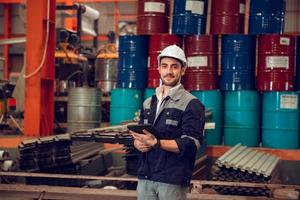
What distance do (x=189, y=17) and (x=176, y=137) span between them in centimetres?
347

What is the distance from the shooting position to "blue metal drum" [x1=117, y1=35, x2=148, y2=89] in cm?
586

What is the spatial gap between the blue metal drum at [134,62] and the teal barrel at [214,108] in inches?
32.9

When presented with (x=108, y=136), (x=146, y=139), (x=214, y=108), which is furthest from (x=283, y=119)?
(x=146, y=139)

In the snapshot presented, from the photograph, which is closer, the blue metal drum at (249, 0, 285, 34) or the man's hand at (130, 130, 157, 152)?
the man's hand at (130, 130, 157, 152)

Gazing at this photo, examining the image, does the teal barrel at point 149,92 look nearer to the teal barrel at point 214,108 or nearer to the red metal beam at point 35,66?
the teal barrel at point 214,108

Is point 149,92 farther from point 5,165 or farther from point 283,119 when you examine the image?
point 5,165

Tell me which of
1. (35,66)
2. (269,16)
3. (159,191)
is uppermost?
(269,16)

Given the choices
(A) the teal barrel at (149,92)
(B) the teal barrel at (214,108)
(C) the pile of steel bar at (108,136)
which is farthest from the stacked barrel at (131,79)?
(C) the pile of steel bar at (108,136)

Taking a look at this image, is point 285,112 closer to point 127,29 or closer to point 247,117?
point 247,117

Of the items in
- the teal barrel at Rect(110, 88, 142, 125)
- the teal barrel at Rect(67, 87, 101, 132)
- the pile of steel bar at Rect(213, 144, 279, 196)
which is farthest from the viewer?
the teal barrel at Rect(67, 87, 101, 132)

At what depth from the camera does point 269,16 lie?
5527 millimetres

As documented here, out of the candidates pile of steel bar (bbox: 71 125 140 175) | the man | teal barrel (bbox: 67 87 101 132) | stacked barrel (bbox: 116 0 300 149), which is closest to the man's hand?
the man

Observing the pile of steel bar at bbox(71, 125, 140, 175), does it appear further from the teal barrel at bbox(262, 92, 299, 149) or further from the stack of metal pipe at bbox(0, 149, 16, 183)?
the teal barrel at bbox(262, 92, 299, 149)

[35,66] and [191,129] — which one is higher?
[35,66]
